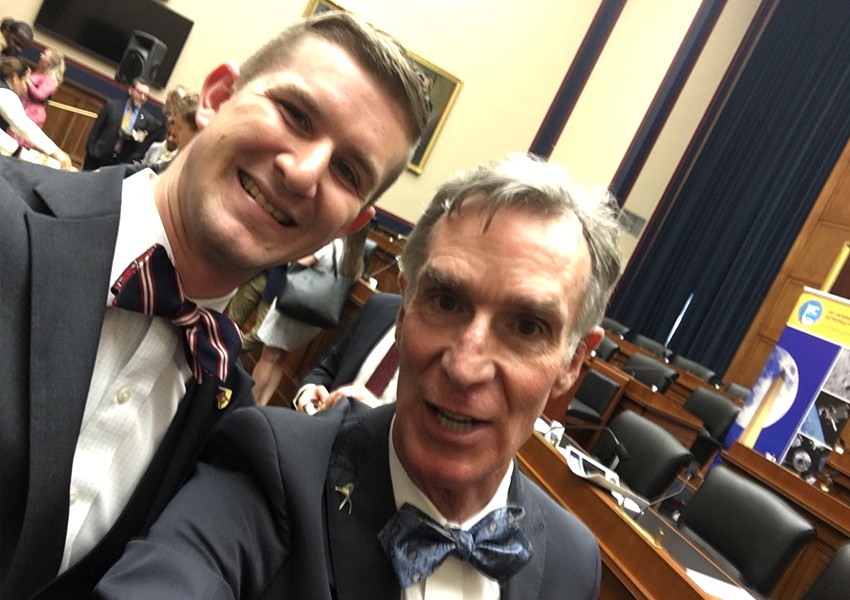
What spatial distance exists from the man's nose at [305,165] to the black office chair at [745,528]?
8.57 feet

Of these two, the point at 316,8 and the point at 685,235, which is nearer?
the point at 316,8

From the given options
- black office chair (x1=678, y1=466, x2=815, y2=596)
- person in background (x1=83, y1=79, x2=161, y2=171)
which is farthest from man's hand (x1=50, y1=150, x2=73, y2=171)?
black office chair (x1=678, y1=466, x2=815, y2=596)

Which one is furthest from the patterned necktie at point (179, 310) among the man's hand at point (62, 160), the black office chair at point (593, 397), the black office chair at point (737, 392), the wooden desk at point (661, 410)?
the black office chair at point (737, 392)

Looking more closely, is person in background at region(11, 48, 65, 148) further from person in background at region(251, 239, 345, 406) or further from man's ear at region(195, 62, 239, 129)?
man's ear at region(195, 62, 239, 129)

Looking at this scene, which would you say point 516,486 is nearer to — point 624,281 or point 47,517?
point 47,517

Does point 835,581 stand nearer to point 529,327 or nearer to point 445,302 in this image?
point 529,327

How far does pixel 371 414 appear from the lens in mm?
1280

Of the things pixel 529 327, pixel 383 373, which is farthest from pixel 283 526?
pixel 383 373

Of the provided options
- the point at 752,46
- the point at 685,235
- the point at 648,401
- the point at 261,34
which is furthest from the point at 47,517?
the point at 752,46

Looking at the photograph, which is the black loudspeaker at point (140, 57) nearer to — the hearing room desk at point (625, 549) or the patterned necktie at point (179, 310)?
the hearing room desk at point (625, 549)

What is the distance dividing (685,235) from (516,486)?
33.1 ft

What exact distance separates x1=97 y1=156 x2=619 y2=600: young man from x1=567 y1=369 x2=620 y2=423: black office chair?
4213mm

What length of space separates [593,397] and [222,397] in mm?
4759

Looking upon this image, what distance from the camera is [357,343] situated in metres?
2.63
